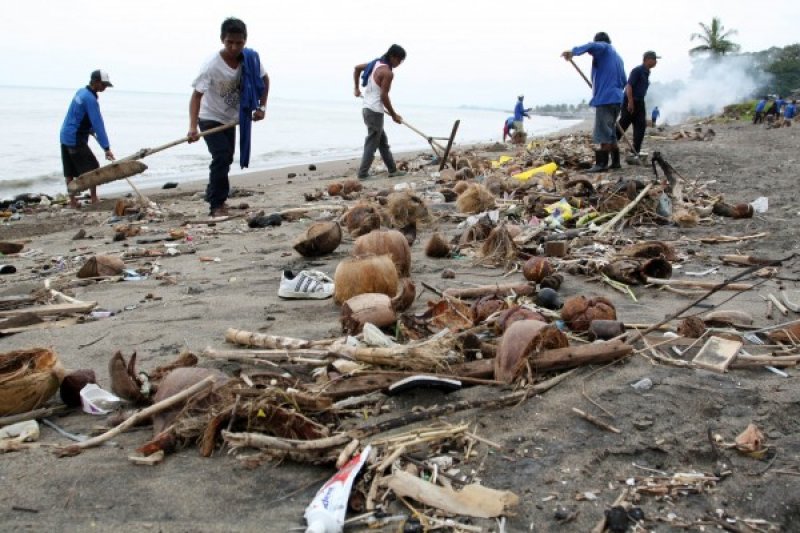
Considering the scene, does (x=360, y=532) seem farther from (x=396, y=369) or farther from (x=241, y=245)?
(x=241, y=245)

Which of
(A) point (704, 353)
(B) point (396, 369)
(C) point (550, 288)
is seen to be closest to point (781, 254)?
(C) point (550, 288)

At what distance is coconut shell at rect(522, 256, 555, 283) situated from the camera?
3918 millimetres

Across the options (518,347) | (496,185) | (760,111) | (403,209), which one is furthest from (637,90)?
(760,111)

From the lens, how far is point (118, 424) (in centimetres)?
233

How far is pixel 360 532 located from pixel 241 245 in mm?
4360

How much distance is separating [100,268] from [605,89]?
24.8 feet

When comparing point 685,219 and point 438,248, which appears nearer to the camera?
point 438,248

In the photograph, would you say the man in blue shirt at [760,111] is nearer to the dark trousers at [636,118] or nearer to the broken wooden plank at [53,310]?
the dark trousers at [636,118]

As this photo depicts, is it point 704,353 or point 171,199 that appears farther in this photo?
point 171,199

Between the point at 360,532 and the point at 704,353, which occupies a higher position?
the point at 704,353

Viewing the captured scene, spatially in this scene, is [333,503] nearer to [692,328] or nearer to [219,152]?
[692,328]

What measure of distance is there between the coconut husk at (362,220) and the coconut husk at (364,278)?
1806 millimetres

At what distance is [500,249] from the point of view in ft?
15.3

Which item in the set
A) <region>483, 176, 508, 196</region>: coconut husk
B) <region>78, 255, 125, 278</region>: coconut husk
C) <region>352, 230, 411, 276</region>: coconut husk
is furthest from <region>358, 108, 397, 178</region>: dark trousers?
<region>352, 230, 411, 276</region>: coconut husk
